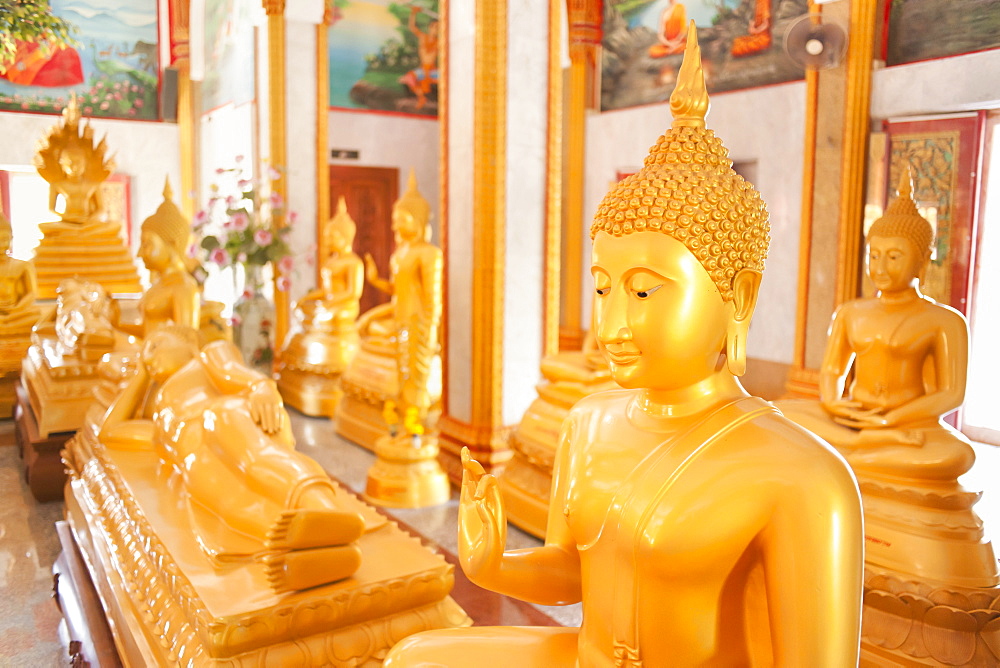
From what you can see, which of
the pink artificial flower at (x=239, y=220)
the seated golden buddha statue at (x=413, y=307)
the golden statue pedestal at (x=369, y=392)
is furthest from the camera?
the pink artificial flower at (x=239, y=220)

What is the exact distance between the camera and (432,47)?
1034 centimetres

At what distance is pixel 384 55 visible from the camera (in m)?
10.0

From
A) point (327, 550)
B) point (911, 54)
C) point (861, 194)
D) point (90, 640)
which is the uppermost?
point (911, 54)

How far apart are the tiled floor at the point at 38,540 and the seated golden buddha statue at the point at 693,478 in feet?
6.18

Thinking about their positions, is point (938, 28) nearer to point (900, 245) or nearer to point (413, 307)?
point (900, 245)

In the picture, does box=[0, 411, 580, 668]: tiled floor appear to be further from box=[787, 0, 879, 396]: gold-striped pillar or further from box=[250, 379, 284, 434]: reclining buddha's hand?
box=[787, 0, 879, 396]: gold-striped pillar

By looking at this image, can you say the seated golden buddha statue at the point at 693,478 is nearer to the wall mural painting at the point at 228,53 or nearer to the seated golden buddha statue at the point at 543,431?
the seated golden buddha statue at the point at 543,431

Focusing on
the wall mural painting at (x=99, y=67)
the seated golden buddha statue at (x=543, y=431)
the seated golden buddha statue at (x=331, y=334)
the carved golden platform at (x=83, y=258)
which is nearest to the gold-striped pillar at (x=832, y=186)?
the seated golden buddha statue at (x=543, y=431)

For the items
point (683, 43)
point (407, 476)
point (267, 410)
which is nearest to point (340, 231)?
point (407, 476)

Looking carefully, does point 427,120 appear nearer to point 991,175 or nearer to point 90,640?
point 991,175

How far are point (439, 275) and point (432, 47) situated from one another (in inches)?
254

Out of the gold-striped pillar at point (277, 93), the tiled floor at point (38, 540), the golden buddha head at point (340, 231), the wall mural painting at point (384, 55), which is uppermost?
the wall mural painting at point (384, 55)

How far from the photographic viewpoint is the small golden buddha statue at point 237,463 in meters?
2.18

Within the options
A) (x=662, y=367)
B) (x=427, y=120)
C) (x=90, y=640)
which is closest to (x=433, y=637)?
(x=662, y=367)
